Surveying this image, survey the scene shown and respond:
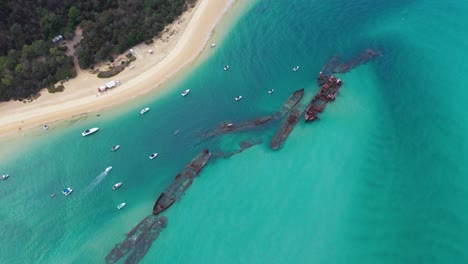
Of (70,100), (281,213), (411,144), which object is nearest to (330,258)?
(281,213)

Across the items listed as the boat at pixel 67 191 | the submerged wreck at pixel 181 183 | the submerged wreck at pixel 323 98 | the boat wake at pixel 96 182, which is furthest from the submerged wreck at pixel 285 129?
the boat at pixel 67 191

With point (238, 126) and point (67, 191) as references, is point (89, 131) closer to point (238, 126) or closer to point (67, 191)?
point (67, 191)

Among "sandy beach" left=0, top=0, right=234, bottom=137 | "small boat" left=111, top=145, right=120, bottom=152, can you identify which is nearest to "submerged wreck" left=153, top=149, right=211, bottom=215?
"small boat" left=111, top=145, right=120, bottom=152

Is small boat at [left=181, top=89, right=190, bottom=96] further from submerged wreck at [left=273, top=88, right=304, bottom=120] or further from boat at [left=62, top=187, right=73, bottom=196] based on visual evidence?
boat at [left=62, top=187, right=73, bottom=196]

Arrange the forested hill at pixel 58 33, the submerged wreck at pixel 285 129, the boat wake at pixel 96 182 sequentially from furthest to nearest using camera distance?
the forested hill at pixel 58 33 → the submerged wreck at pixel 285 129 → the boat wake at pixel 96 182

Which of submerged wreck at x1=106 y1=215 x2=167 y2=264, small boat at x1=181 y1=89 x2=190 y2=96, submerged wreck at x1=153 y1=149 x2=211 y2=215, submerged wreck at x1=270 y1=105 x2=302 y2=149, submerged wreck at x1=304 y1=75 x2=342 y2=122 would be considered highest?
submerged wreck at x1=304 y1=75 x2=342 y2=122

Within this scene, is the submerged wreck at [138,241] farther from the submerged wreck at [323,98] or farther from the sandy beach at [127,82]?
the submerged wreck at [323,98]

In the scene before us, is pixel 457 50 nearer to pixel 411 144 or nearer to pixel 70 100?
pixel 411 144
